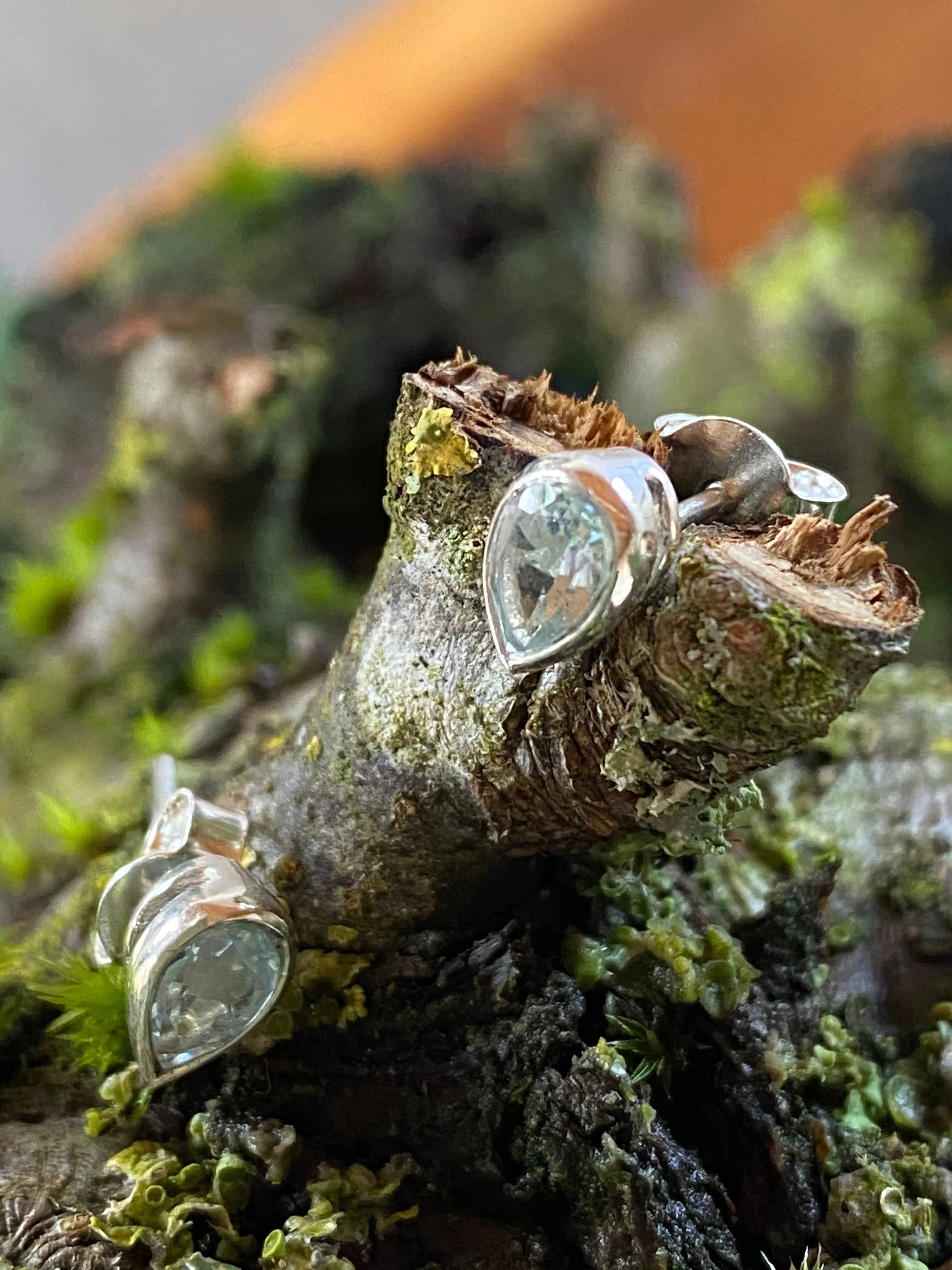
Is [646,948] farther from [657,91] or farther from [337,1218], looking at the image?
[657,91]

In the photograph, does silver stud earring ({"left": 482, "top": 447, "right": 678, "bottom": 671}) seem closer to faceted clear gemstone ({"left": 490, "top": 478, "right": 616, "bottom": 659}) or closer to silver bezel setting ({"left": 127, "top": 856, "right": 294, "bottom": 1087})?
faceted clear gemstone ({"left": 490, "top": 478, "right": 616, "bottom": 659})

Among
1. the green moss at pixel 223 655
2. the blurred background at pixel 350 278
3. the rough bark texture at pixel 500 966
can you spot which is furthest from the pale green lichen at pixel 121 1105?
the green moss at pixel 223 655

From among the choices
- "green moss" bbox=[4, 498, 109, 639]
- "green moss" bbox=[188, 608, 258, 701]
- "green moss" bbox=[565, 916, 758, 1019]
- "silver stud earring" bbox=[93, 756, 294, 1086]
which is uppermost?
"green moss" bbox=[4, 498, 109, 639]

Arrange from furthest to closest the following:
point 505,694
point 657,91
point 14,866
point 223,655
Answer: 1. point 657,91
2. point 223,655
3. point 14,866
4. point 505,694

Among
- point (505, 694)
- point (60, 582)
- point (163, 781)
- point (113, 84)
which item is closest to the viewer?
point (505, 694)

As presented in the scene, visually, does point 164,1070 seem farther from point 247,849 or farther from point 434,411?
point 434,411

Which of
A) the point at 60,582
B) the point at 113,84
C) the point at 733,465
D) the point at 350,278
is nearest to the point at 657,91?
the point at 350,278

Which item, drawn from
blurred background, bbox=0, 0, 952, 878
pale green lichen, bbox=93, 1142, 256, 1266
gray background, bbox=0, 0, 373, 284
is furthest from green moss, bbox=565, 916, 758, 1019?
gray background, bbox=0, 0, 373, 284
